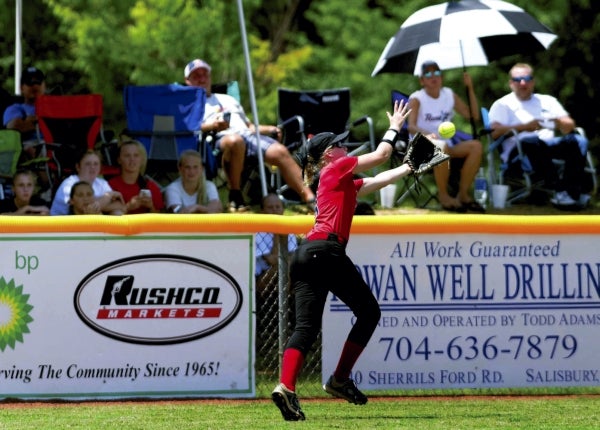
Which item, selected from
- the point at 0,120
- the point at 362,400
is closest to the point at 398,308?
the point at 362,400

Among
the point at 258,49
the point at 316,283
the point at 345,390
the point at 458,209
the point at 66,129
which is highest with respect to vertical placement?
the point at 316,283

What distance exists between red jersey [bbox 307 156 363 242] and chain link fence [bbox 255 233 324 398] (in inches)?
60.3

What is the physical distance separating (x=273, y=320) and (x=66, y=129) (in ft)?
15.4

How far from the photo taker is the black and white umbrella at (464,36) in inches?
571

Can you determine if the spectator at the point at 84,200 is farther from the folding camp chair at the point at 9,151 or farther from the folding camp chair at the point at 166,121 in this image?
the folding camp chair at the point at 166,121

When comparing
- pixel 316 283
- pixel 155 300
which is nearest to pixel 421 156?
pixel 316 283

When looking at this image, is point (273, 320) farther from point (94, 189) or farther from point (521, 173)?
point (521, 173)

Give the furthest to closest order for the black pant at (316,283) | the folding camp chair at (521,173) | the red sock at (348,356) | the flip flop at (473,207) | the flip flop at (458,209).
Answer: the folding camp chair at (521,173), the flip flop at (458,209), the flip flop at (473,207), the red sock at (348,356), the black pant at (316,283)

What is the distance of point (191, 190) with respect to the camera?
13383 mm

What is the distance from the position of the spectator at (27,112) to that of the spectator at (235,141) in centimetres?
155

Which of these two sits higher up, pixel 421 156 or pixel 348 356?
pixel 421 156

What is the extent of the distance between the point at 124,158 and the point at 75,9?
598 inches

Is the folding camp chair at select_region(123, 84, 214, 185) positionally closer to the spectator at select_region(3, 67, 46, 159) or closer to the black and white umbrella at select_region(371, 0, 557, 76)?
the spectator at select_region(3, 67, 46, 159)

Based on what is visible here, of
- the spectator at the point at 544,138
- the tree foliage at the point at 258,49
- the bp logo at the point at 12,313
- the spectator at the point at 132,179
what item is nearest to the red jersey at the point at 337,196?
the bp logo at the point at 12,313
